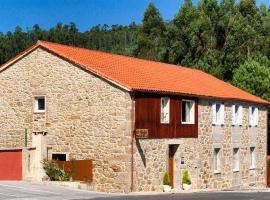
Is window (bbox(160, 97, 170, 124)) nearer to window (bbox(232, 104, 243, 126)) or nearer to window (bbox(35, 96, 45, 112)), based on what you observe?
window (bbox(35, 96, 45, 112))

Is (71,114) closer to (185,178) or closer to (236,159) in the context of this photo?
(185,178)

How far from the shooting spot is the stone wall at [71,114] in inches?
1222

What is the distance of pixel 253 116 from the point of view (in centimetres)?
4497

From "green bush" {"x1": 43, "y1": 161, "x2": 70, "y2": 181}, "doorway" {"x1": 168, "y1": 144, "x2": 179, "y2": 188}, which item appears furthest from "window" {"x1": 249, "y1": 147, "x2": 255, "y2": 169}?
"green bush" {"x1": 43, "y1": 161, "x2": 70, "y2": 181}

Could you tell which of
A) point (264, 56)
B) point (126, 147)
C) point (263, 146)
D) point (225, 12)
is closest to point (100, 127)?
point (126, 147)

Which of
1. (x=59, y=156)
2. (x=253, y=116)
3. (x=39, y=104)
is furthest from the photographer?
(x=253, y=116)

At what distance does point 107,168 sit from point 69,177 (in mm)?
2030

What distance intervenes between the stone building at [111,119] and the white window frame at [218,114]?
67mm

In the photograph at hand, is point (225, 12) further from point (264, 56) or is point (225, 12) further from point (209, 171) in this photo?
point (209, 171)

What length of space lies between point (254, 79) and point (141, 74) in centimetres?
2192

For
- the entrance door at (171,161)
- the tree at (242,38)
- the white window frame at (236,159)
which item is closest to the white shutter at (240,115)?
the white window frame at (236,159)

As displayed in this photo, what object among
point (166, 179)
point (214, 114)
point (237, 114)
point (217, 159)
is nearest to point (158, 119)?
point (166, 179)

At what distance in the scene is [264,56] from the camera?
198 feet

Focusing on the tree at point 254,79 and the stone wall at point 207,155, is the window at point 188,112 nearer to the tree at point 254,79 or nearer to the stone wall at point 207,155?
the stone wall at point 207,155
